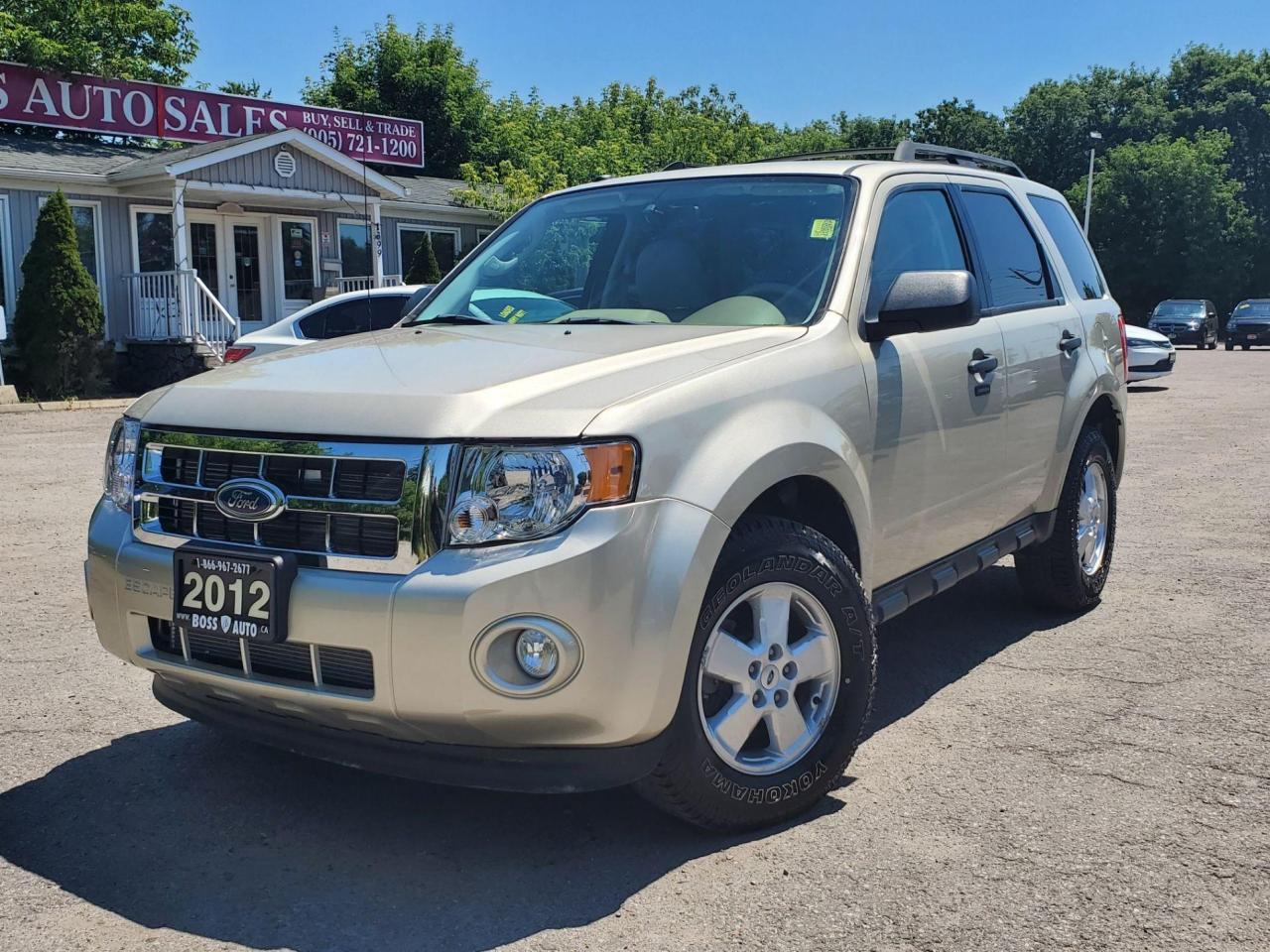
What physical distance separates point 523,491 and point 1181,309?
39.8 m

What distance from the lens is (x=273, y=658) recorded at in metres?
3.17

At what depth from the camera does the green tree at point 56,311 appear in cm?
1852

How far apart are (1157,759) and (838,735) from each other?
1.15 metres

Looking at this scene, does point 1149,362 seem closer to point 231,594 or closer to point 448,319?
point 448,319

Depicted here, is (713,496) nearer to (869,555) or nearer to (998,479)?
(869,555)

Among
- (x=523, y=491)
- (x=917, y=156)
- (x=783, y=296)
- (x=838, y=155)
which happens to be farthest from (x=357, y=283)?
(x=523, y=491)

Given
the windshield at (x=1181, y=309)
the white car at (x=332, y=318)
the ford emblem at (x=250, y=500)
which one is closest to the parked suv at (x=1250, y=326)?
the windshield at (x=1181, y=309)

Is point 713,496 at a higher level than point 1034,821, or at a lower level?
higher

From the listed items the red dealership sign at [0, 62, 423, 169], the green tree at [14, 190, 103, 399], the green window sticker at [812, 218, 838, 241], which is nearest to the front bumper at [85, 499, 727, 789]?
the green window sticker at [812, 218, 838, 241]

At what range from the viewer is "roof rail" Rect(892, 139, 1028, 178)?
4.96 metres

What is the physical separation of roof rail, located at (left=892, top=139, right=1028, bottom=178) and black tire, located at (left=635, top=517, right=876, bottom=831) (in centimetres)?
202

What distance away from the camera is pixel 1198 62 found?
2591 inches

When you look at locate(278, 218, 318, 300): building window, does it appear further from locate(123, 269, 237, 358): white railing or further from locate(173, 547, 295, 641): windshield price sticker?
locate(173, 547, 295, 641): windshield price sticker

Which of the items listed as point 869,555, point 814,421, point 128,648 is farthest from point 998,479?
point 128,648
